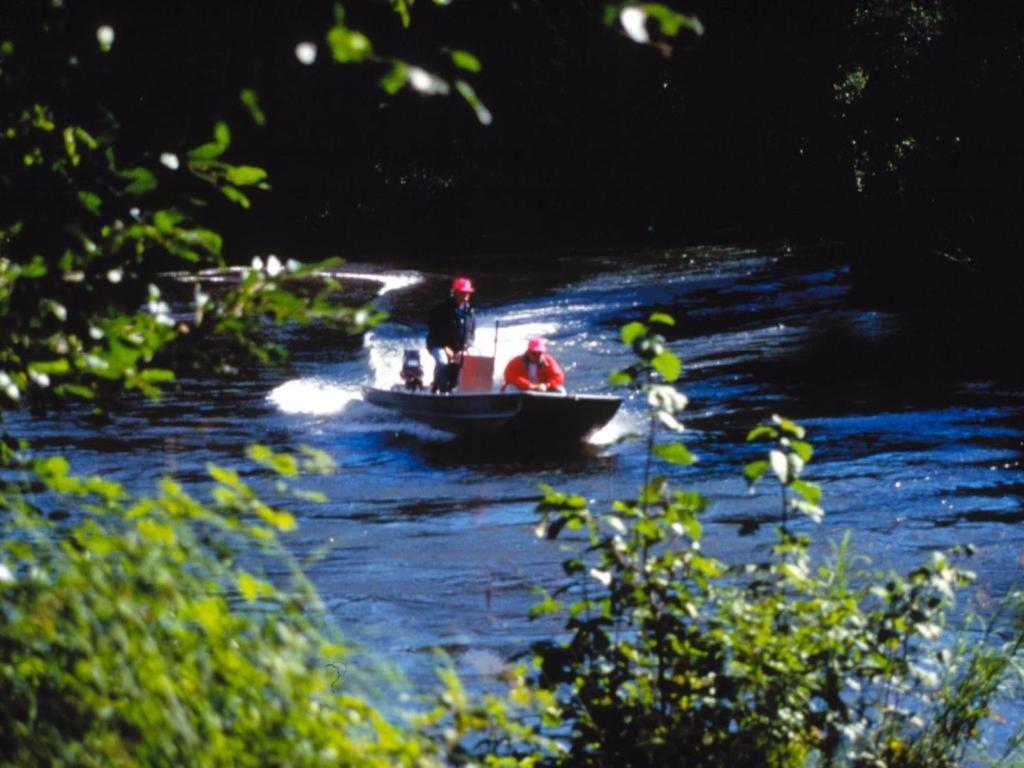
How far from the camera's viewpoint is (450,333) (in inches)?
709

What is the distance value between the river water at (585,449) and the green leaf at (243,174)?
3.99 feet

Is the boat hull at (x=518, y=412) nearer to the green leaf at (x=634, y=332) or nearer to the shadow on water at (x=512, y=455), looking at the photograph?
the shadow on water at (x=512, y=455)

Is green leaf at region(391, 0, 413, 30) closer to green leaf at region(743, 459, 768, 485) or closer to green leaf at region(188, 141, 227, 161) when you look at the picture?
green leaf at region(188, 141, 227, 161)

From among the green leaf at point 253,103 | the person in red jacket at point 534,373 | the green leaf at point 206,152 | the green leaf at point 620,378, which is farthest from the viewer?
the person in red jacket at point 534,373

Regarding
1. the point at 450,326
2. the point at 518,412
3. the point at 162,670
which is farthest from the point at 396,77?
the point at 450,326

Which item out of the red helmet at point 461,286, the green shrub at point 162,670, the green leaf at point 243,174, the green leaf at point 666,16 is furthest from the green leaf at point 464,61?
the red helmet at point 461,286

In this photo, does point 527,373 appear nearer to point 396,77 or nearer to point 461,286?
point 461,286

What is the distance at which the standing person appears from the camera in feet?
58.9

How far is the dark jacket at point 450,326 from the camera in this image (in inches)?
706

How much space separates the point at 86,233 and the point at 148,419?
17234 millimetres

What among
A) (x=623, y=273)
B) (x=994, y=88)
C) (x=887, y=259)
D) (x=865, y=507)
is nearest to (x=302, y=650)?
(x=865, y=507)

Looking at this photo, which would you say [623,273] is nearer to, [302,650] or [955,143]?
[955,143]

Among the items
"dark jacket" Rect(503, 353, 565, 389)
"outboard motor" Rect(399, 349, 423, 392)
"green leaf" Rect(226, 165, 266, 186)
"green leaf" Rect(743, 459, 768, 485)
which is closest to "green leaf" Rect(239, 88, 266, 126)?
"green leaf" Rect(226, 165, 266, 186)

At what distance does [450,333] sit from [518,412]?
4.33ft
